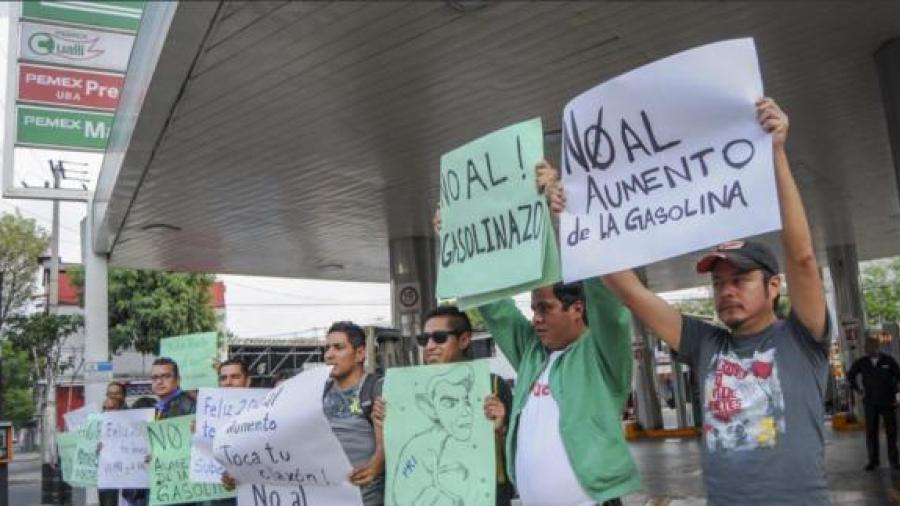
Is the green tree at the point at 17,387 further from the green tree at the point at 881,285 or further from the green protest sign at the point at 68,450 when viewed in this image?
the green tree at the point at 881,285

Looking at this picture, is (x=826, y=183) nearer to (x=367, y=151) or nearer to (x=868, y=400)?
(x=868, y=400)

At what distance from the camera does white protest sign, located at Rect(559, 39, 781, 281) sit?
2.68 metres

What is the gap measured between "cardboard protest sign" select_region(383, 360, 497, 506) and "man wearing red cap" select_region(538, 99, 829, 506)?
2.96 ft

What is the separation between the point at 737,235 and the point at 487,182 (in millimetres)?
1112

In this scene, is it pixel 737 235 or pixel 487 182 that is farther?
pixel 487 182

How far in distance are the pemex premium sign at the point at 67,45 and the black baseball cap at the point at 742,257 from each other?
1127 centimetres

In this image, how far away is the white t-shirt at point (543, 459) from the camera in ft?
10.1

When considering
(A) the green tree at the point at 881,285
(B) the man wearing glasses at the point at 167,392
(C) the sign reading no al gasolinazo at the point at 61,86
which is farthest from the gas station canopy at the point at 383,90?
(A) the green tree at the point at 881,285

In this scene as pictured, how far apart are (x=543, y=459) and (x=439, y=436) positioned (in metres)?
0.57

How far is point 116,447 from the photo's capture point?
258 inches

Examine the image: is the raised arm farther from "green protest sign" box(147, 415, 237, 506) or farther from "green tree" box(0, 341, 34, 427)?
"green tree" box(0, 341, 34, 427)

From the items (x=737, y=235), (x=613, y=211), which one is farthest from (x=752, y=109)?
(x=613, y=211)

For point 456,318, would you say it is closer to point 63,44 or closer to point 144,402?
point 144,402

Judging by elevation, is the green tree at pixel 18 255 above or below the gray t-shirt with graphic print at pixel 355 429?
above
